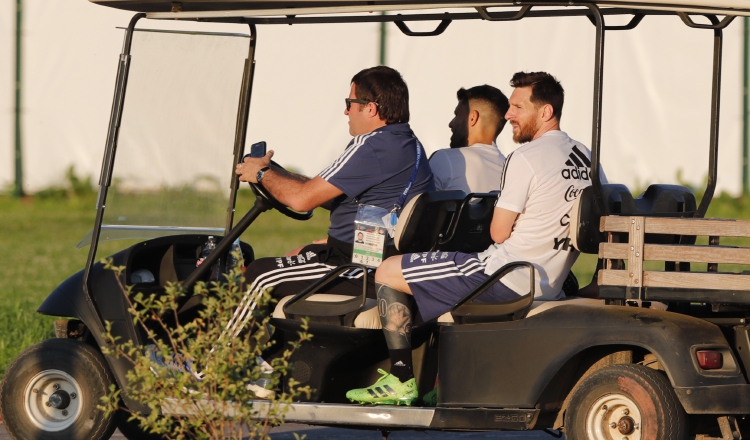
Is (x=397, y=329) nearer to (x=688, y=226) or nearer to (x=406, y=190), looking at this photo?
(x=406, y=190)

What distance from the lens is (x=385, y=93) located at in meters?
5.17

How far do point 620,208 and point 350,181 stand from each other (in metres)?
1.07

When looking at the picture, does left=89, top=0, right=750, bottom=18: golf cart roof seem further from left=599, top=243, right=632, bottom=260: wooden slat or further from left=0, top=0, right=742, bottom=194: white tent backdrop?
left=0, top=0, right=742, bottom=194: white tent backdrop

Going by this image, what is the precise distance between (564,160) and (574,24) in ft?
42.8

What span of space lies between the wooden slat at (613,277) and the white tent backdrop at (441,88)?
1285cm

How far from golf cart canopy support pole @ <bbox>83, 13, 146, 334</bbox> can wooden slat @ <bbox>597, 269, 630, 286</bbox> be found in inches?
77.3

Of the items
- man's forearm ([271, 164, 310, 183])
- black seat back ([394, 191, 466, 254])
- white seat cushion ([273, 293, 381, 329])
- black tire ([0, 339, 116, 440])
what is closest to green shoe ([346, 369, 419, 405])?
white seat cushion ([273, 293, 381, 329])

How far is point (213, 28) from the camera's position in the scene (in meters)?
6.13

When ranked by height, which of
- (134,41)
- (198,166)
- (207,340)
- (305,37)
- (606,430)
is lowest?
(606,430)

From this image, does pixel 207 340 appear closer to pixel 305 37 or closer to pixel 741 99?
pixel 305 37

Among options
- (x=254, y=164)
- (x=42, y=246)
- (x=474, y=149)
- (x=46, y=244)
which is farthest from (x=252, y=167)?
(x=46, y=244)

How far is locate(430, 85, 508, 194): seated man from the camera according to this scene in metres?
5.75

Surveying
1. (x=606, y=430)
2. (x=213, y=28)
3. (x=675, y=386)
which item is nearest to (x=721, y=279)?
(x=675, y=386)

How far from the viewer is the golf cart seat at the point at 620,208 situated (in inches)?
175
